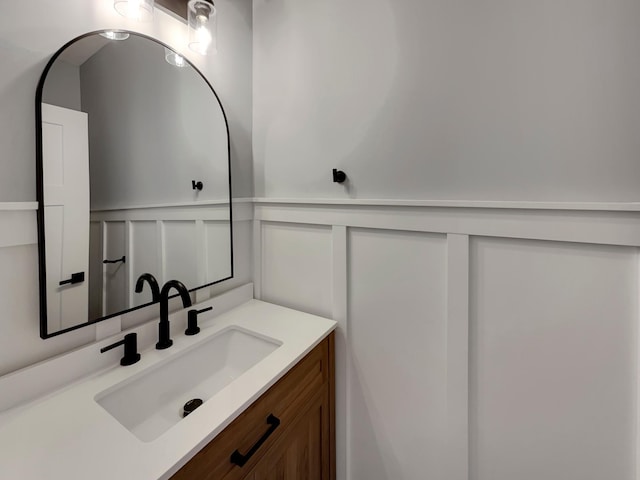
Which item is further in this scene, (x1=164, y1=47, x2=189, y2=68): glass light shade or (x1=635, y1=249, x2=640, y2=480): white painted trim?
(x1=164, y1=47, x2=189, y2=68): glass light shade

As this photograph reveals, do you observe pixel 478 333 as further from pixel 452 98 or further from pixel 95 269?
pixel 95 269

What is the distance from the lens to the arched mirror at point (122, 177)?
803mm

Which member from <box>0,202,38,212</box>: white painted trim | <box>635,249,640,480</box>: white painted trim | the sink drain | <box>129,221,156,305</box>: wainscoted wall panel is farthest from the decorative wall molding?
<box>635,249,640,480</box>: white painted trim

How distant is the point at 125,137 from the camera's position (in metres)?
0.96

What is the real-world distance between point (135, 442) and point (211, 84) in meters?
1.23

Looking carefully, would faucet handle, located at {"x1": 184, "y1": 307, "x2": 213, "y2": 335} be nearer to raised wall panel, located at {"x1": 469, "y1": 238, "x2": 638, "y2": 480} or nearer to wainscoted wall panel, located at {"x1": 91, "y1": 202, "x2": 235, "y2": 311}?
wainscoted wall panel, located at {"x1": 91, "y1": 202, "x2": 235, "y2": 311}

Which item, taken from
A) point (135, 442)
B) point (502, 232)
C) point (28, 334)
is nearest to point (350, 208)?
point (502, 232)

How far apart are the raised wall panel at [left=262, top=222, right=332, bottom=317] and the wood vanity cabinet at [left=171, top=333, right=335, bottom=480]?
193 mm

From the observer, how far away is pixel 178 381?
983 mm

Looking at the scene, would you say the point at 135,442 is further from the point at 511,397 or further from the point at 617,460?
the point at 617,460

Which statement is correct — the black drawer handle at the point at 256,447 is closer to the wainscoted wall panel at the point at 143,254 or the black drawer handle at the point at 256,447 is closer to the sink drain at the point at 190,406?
the sink drain at the point at 190,406

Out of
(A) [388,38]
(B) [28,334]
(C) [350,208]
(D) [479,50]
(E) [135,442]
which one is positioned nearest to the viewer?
(E) [135,442]

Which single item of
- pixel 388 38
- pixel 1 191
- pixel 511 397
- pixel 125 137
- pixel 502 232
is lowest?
pixel 511 397

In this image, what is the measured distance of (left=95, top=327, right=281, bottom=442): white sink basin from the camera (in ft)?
2.75
